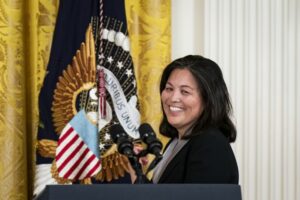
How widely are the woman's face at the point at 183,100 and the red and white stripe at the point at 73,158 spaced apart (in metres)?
0.90

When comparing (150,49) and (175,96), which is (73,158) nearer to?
(150,49)

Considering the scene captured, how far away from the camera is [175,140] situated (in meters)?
2.13

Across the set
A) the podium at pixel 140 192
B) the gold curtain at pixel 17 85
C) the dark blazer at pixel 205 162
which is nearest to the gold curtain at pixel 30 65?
the gold curtain at pixel 17 85

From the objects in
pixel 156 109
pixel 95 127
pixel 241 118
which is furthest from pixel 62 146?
pixel 241 118

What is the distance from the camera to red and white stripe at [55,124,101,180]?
2.78 meters

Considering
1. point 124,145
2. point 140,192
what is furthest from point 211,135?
point 140,192

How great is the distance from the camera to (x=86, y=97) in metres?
2.83

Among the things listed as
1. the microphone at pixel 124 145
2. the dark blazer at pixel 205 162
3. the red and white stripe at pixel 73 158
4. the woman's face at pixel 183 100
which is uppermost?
the woman's face at pixel 183 100

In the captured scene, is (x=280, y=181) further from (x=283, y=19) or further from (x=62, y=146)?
(x=62, y=146)

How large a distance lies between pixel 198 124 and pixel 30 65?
1281mm

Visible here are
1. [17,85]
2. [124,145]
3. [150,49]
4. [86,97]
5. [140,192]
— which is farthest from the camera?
[150,49]

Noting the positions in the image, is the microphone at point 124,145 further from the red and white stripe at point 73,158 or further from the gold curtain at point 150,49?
the gold curtain at point 150,49

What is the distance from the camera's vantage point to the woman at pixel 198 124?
1660 mm

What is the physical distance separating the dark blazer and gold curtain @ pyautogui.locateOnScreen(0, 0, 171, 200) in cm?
117
